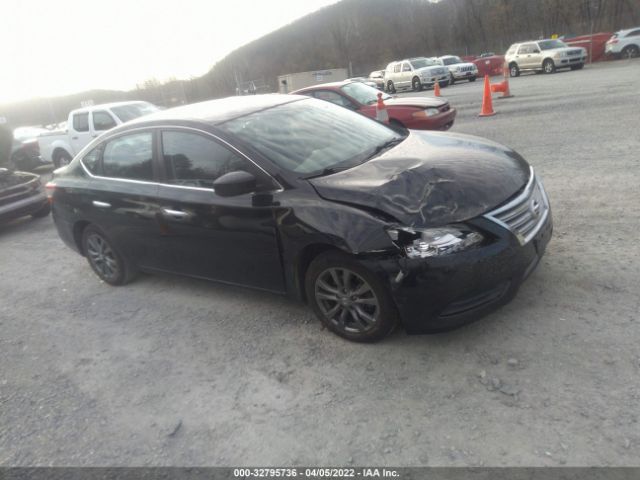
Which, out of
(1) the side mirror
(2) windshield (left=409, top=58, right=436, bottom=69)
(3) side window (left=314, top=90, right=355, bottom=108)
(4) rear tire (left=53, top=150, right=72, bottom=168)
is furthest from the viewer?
(2) windshield (left=409, top=58, right=436, bottom=69)

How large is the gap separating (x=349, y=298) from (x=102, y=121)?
11753mm

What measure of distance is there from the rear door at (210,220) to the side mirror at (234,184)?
111 mm

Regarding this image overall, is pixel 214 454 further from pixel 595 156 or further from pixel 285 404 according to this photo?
pixel 595 156

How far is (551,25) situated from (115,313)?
59.7 m

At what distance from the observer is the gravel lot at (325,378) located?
2.62m

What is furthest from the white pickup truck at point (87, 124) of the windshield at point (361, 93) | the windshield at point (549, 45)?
the windshield at point (549, 45)

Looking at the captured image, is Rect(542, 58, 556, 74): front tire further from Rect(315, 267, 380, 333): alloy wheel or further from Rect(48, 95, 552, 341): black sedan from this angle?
Rect(315, 267, 380, 333): alloy wheel

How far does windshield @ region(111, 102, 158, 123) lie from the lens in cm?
1286

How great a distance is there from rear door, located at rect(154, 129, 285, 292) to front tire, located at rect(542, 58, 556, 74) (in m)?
25.7

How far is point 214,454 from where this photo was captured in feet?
9.08

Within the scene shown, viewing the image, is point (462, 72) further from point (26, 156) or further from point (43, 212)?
point (43, 212)

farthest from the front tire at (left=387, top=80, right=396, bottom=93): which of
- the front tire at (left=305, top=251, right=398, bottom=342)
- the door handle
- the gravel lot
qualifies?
the front tire at (left=305, top=251, right=398, bottom=342)

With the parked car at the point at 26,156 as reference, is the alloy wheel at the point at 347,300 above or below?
below

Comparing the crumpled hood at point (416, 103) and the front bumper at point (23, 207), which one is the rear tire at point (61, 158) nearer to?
the front bumper at point (23, 207)
